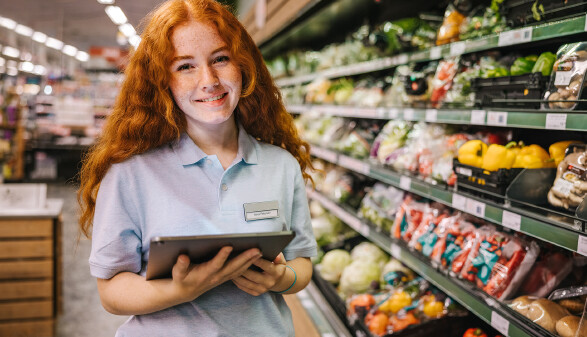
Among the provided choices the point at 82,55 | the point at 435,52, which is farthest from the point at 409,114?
the point at 82,55

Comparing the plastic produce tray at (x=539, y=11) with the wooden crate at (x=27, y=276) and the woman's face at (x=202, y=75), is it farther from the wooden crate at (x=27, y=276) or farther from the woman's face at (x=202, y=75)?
the wooden crate at (x=27, y=276)

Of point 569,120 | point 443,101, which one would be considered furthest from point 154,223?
point 443,101

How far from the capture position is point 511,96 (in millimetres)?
1793

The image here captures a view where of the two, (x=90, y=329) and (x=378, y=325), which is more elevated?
(x=378, y=325)

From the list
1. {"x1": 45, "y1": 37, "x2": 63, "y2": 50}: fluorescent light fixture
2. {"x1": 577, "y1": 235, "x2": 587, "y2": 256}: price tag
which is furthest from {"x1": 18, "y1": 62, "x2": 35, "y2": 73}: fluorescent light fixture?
{"x1": 577, "y1": 235, "x2": 587, "y2": 256}: price tag

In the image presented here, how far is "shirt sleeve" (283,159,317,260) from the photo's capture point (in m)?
1.44

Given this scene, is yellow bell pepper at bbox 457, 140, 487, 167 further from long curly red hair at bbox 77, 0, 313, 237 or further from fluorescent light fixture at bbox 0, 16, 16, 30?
fluorescent light fixture at bbox 0, 16, 16, 30

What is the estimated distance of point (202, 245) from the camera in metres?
1.01

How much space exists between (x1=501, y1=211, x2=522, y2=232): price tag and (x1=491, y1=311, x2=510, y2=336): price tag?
11.9 inches

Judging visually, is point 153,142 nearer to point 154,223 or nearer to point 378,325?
point 154,223

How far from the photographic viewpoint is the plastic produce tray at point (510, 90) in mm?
1669

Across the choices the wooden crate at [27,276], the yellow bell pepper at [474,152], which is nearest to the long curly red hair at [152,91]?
the yellow bell pepper at [474,152]

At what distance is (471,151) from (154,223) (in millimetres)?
1403

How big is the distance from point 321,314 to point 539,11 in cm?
204
